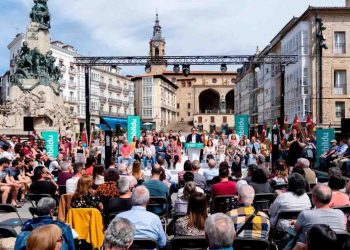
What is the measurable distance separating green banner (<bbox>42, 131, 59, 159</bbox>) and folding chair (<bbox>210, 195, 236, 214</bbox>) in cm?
1200

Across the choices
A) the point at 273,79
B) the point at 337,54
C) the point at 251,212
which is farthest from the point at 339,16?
the point at 251,212

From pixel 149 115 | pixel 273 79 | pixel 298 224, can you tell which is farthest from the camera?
pixel 149 115

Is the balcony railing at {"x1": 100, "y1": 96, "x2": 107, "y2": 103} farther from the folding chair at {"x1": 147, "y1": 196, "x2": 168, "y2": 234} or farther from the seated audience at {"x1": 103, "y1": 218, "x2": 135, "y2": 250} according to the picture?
the seated audience at {"x1": 103, "y1": 218, "x2": 135, "y2": 250}

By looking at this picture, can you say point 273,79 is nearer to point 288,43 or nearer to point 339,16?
point 288,43

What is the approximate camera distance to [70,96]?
77.1 metres

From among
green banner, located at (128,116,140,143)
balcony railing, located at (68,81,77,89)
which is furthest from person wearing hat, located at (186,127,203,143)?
balcony railing, located at (68,81,77,89)

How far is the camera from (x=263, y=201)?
719 cm

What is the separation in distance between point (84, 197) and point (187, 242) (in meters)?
2.30

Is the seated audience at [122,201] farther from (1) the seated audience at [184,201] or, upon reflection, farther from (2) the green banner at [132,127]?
(2) the green banner at [132,127]

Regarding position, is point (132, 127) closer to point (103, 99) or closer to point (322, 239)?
point (322, 239)

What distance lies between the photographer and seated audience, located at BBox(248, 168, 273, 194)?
24.9ft

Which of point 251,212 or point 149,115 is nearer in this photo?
point 251,212

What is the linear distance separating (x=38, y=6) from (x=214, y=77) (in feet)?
336

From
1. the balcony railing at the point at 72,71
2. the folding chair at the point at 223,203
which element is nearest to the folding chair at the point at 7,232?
the folding chair at the point at 223,203
